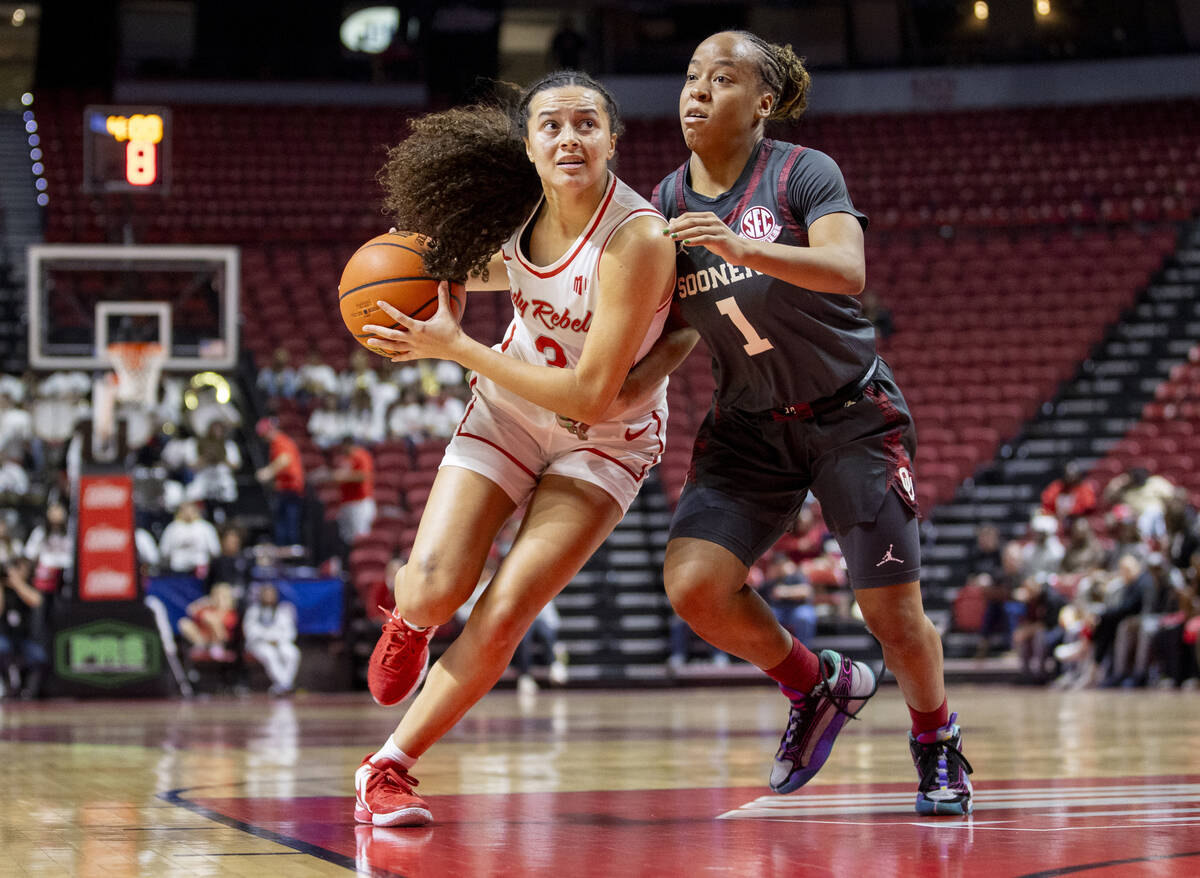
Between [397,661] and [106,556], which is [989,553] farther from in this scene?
[397,661]

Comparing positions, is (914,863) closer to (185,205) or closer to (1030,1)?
(185,205)

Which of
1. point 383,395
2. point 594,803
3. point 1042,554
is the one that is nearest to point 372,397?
point 383,395

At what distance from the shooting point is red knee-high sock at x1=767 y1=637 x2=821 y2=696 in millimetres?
3844

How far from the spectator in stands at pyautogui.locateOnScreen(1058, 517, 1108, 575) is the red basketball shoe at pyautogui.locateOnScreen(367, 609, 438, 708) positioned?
32.9 ft

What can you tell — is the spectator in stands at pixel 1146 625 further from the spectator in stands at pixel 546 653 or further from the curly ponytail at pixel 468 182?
the curly ponytail at pixel 468 182

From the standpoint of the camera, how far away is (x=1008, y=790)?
423 centimetres

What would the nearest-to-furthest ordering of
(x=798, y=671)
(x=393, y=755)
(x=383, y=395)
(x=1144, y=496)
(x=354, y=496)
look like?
(x=393, y=755) < (x=798, y=671) < (x=354, y=496) < (x=1144, y=496) < (x=383, y=395)

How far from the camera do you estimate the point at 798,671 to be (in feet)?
12.7

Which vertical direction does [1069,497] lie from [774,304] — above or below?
below

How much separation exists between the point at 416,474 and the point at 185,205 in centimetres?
722

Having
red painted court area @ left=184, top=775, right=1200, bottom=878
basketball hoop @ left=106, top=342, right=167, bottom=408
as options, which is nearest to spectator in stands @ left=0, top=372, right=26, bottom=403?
basketball hoop @ left=106, top=342, right=167, bottom=408

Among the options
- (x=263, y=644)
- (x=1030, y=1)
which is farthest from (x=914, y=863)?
(x=1030, y=1)

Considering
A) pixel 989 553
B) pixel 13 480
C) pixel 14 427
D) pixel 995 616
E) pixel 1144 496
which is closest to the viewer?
pixel 13 480

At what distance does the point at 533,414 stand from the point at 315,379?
11.4 metres
